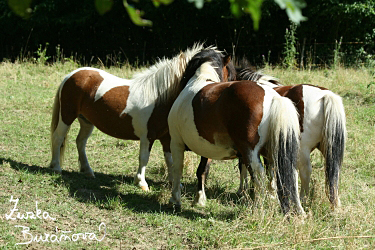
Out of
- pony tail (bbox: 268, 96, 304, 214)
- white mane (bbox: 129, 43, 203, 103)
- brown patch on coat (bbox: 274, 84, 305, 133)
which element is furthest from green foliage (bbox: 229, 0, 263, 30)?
white mane (bbox: 129, 43, 203, 103)

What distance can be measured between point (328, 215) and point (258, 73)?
2.24 metres

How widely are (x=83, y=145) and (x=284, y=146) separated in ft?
11.4

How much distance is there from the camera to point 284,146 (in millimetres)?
3881

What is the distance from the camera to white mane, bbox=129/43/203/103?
552 centimetres

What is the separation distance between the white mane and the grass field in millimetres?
1168

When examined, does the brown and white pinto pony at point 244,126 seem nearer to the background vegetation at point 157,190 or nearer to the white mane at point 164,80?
the background vegetation at point 157,190

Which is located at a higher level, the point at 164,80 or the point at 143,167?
the point at 164,80

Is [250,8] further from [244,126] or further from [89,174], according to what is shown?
[89,174]

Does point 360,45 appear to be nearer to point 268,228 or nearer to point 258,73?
point 258,73

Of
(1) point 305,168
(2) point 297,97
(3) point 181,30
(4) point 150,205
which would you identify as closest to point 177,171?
(4) point 150,205

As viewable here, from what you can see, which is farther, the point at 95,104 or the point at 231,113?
the point at 95,104

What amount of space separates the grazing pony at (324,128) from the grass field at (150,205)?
0.90 feet

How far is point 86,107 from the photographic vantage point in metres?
5.93

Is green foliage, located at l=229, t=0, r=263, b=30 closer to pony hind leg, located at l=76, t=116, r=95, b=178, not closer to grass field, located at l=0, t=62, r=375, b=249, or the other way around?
grass field, located at l=0, t=62, r=375, b=249
